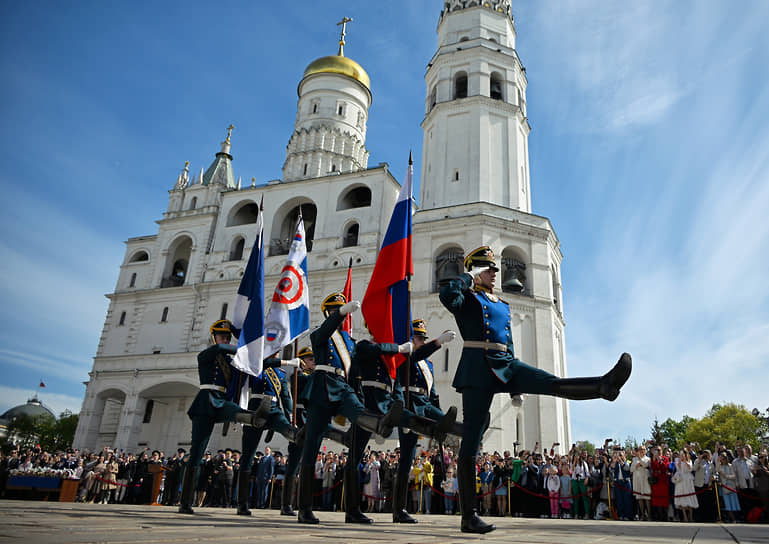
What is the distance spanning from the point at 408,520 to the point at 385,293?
2669mm

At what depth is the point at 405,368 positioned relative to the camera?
263 inches

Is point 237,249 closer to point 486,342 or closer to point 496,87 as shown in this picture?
point 496,87

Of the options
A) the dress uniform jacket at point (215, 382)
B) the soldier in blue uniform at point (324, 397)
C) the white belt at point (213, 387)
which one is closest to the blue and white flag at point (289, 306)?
the dress uniform jacket at point (215, 382)

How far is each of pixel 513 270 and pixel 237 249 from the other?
16.5 metres

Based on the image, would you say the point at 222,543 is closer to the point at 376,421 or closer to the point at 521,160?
the point at 376,421

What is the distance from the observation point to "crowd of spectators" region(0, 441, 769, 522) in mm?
11938

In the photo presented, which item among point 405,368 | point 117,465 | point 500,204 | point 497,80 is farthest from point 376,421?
point 497,80

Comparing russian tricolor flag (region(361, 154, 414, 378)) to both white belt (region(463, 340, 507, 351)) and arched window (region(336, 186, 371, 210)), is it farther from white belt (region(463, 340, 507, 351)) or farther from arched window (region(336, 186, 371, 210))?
arched window (region(336, 186, 371, 210))

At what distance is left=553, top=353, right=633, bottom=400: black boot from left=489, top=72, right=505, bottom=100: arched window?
26309mm

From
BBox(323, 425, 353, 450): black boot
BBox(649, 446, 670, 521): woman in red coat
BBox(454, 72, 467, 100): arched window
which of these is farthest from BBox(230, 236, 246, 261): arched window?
BBox(323, 425, 353, 450): black boot

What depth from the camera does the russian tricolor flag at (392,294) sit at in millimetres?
6723

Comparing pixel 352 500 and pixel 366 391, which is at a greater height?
pixel 366 391

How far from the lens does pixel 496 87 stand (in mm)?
29500

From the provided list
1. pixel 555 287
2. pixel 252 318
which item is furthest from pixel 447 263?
pixel 252 318
